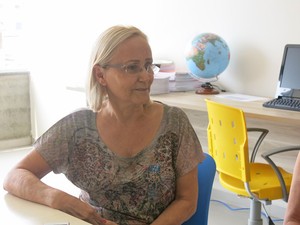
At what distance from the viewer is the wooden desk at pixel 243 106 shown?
8.40 ft

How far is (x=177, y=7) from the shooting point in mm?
3709

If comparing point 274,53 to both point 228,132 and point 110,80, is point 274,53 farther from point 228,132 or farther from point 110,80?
point 110,80

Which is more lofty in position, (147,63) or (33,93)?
(147,63)

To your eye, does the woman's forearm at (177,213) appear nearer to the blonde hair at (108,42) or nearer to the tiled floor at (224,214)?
the blonde hair at (108,42)

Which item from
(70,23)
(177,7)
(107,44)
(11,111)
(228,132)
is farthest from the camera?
(11,111)

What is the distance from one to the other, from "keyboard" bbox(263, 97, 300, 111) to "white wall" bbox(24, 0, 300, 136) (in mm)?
383

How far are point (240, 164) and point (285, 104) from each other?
0.52 meters

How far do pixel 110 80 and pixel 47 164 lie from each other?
1.14ft

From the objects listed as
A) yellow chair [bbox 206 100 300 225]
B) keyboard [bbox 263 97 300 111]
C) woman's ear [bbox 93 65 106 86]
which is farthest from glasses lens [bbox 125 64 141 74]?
keyboard [bbox 263 97 300 111]

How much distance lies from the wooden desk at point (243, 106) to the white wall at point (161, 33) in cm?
34

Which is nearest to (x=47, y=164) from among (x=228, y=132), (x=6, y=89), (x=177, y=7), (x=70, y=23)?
(x=228, y=132)

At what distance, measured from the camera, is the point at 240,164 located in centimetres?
248

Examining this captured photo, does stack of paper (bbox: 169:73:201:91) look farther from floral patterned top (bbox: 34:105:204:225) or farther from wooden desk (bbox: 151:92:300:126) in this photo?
floral patterned top (bbox: 34:105:204:225)

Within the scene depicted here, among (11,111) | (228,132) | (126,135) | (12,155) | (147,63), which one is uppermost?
(147,63)
